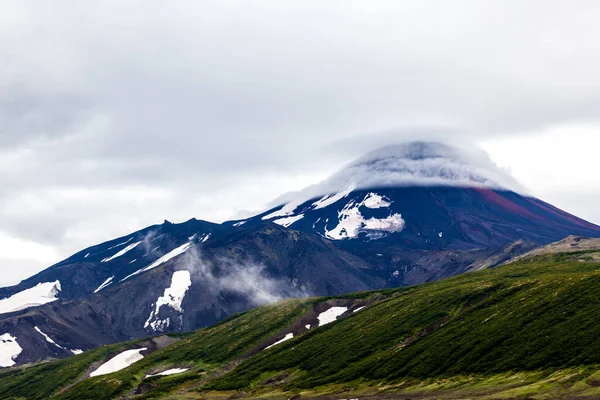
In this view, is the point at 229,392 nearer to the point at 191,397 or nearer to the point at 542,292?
the point at 191,397

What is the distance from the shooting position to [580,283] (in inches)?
6969

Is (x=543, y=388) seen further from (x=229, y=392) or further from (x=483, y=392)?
(x=229, y=392)

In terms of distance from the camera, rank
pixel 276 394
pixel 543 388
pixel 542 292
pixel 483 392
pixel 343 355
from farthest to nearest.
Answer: pixel 343 355
pixel 542 292
pixel 276 394
pixel 483 392
pixel 543 388

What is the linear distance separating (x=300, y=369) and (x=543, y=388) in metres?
100

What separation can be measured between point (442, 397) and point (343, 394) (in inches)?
1520

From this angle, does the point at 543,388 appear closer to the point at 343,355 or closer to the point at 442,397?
the point at 442,397

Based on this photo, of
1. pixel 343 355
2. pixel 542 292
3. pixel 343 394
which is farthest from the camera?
pixel 343 355

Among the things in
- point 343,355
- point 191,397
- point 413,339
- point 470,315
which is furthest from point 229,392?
point 470,315

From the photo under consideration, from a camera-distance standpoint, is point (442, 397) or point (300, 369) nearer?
point (442, 397)

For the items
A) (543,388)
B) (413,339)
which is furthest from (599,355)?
(413,339)

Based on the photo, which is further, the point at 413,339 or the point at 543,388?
the point at 413,339

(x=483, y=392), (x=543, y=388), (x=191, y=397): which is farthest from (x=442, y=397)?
(x=191, y=397)

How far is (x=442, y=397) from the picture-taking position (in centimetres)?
12212

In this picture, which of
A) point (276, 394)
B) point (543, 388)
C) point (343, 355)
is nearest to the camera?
point (543, 388)
